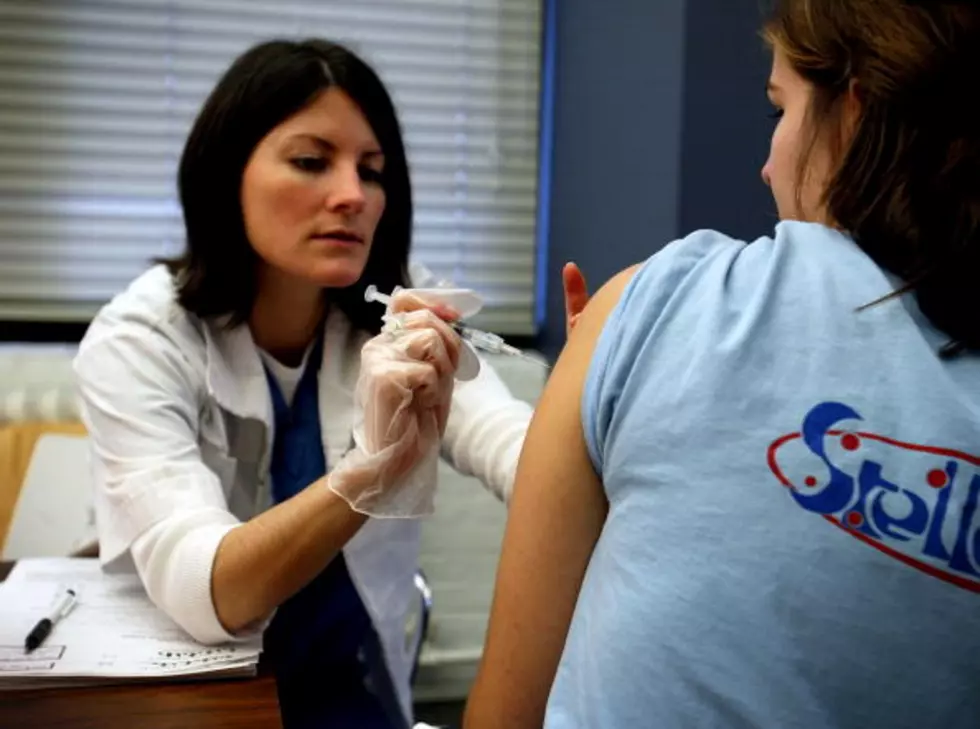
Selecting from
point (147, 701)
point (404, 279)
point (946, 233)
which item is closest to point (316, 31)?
point (404, 279)

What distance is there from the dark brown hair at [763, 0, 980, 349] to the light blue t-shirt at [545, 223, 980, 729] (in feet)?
0.07

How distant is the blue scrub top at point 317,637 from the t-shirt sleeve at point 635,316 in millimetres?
754

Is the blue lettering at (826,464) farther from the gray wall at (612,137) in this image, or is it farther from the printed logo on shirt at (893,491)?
the gray wall at (612,137)

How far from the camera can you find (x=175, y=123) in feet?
7.30

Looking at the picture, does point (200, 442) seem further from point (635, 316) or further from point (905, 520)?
point (905, 520)

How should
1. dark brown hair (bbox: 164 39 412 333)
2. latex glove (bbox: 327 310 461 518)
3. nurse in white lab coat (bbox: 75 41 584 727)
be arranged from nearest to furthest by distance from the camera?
latex glove (bbox: 327 310 461 518) → nurse in white lab coat (bbox: 75 41 584 727) → dark brown hair (bbox: 164 39 412 333)

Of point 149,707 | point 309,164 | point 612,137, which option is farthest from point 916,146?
point 612,137

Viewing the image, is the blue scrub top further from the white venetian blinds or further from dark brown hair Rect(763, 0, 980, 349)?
the white venetian blinds

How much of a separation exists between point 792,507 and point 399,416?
0.53m

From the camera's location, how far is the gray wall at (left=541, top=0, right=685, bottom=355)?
168 centimetres

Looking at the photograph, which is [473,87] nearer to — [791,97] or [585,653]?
[791,97]

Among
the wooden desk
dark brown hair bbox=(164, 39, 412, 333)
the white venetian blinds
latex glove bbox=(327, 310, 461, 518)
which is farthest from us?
the white venetian blinds

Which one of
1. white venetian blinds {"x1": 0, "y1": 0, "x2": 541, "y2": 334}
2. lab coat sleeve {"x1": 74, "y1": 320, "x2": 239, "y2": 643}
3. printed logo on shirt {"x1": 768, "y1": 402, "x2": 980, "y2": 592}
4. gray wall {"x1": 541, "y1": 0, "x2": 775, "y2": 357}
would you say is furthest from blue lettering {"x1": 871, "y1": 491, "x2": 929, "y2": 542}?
white venetian blinds {"x1": 0, "y1": 0, "x2": 541, "y2": 334}

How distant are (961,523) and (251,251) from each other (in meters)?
1.07
